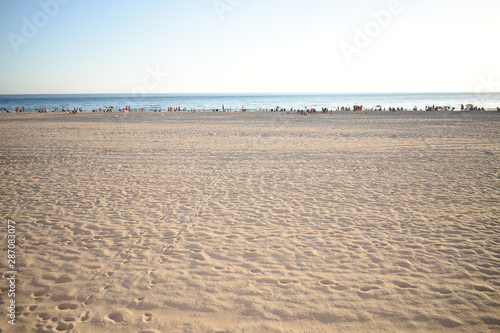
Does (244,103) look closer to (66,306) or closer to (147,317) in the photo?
(66,306)

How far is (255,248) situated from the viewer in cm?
467

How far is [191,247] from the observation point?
4.72 m

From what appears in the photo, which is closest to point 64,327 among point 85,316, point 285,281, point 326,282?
point 85,316

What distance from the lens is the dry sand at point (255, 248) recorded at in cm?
325

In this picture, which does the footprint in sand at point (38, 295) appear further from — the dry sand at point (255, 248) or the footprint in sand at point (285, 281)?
the footprint in sand at point (285, 281)

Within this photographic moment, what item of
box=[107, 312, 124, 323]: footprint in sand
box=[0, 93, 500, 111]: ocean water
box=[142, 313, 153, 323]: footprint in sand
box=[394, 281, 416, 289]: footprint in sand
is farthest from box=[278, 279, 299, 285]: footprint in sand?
box=[0, 93, 500, 111]: ocean water

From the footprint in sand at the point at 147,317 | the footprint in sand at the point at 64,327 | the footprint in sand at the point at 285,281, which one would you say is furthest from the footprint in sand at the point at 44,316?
the footprint in sand at the point at 285,281

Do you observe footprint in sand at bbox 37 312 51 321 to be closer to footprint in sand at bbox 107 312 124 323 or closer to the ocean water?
footprint in sand at bbox 107 312 124 323

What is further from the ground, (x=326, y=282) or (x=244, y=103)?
(x=244, y=103)

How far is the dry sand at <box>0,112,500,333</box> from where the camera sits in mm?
3254

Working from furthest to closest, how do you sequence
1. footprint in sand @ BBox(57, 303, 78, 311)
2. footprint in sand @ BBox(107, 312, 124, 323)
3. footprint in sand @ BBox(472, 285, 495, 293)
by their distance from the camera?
1. footprint in sand @ BBox(472, 285, 495, 293)
2. footprint in sand @ BBox(57, 303, 78, 311)
3. footprint in sand @ BBox(107, 312, 124, 323)

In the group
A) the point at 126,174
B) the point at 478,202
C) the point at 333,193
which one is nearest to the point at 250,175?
the point at 333,193

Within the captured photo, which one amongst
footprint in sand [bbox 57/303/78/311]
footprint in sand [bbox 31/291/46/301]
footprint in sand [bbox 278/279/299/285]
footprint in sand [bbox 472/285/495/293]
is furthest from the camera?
footprint in sand [bbox 278/279/299/285]

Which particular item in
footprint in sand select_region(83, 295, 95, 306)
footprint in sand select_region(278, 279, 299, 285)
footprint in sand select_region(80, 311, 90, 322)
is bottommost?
footprint in sand select_region(80, 311, 90, 322)
